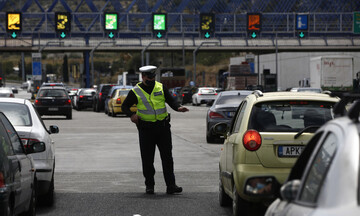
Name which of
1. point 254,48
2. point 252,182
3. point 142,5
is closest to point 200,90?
point 254,48

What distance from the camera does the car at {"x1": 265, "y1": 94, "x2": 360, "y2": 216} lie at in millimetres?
3713

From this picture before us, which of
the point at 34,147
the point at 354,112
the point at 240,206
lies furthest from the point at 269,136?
the point at 354,112

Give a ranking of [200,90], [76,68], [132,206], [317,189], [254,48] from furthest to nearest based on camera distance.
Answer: [76,68]
[254,48]
[200,90]
[132,206]
[317,189]

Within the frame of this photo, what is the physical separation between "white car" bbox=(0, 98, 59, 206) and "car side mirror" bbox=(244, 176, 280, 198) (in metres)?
5.88

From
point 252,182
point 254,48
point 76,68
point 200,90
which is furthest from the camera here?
point 76,68

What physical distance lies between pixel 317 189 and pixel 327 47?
8520 centimetres

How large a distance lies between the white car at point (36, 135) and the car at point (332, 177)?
6.06 metres

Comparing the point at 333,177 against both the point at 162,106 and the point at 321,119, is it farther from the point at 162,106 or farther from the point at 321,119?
the point at 162,106

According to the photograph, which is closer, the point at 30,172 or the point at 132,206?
the point at 30,172

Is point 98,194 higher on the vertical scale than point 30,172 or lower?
lower

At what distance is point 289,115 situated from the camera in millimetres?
9617

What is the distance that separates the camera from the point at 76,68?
180 m

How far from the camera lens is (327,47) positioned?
88.0 m

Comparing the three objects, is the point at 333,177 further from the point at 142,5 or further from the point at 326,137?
the point at 142,5
